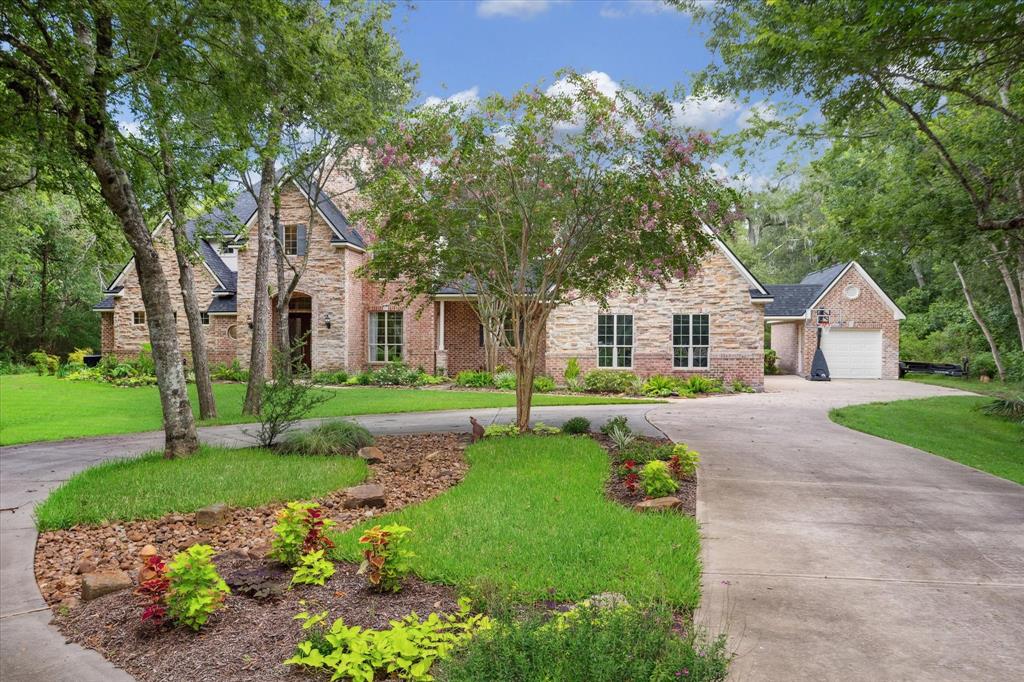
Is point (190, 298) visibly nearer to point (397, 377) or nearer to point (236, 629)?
point (236, 629)

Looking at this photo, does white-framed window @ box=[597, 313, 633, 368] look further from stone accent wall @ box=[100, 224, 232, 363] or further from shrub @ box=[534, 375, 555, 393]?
stone accent wall @ box=[100, 224, 232, 363]

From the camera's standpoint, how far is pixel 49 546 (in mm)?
4992

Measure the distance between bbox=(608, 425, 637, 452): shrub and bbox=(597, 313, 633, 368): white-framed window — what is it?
37.6 feet

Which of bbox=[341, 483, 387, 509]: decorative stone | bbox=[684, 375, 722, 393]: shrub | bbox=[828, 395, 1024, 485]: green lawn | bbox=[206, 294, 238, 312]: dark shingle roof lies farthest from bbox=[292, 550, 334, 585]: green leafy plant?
bbox=[206, 294, 238, 312]: dark shingle roof

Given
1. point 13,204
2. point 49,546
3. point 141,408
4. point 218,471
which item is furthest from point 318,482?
point 13,204

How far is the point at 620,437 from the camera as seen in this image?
858 cm

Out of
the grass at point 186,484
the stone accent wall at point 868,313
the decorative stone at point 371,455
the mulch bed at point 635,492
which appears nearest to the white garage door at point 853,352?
the stone accent wall at point 868,313

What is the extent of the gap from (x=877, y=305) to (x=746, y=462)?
20760 millimetres

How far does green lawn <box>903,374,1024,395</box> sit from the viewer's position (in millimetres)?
18633

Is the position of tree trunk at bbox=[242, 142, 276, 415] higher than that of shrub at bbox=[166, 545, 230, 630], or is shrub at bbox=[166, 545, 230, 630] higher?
tree trunk at bbox=[242, 142, 276, 415]

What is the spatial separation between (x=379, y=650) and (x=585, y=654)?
1.02 m

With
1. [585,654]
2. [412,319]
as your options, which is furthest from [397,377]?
[585,654]

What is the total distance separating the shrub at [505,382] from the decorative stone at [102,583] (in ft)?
48.5

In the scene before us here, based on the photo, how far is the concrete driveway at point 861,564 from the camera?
314cm
